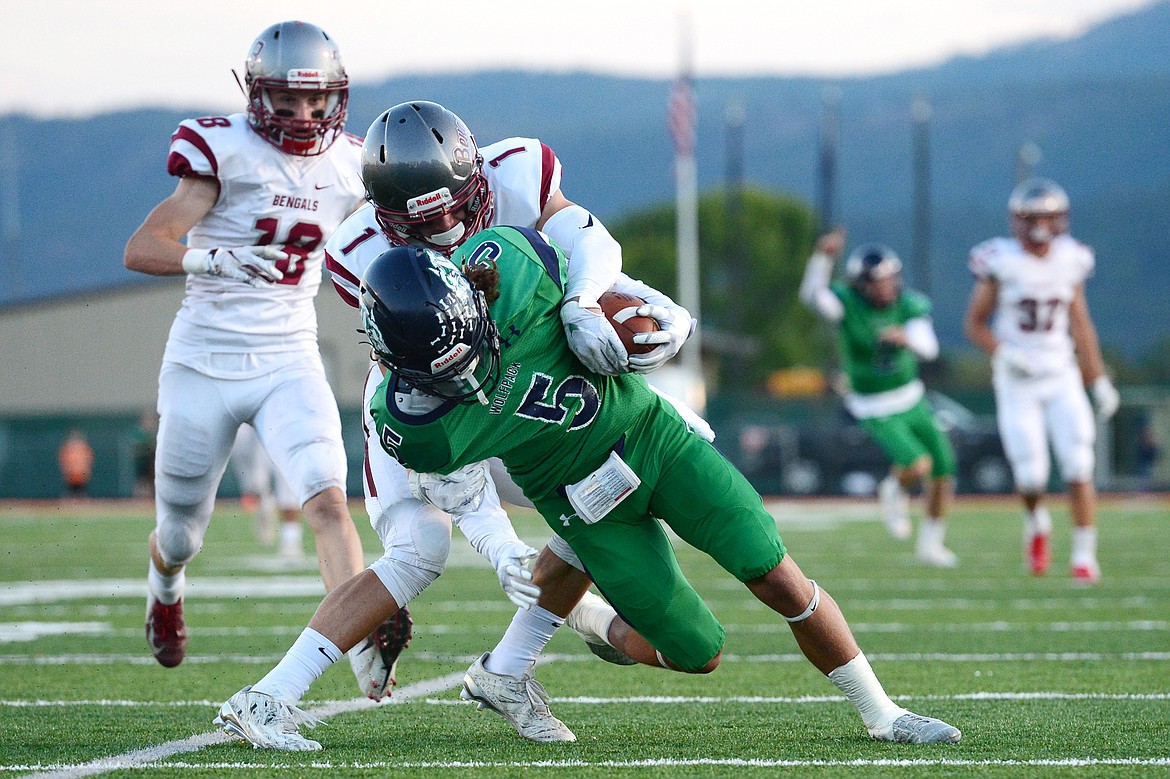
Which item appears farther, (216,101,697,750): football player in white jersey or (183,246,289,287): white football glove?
(183,246,289,287): white football glove

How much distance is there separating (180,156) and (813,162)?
486ft

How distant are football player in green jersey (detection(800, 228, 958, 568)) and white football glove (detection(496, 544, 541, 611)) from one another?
19.7 feet

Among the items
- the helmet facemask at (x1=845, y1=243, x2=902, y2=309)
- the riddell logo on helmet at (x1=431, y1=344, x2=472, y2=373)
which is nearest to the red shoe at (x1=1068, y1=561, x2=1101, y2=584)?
the helmet facemask at (x1=845, y1=243, x2=902, y2=309)

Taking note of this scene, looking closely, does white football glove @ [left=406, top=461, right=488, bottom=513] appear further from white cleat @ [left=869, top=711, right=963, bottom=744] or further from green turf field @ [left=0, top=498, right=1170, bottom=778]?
white cleat @ [left=869, top=711, right=963, bottom=744]

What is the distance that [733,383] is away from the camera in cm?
5344

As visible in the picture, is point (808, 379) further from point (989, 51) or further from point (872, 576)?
point (989, 51)

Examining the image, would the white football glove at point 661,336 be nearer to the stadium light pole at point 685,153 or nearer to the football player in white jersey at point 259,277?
the football player in white jersey at point 259,277

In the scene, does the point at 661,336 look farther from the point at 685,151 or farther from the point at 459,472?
the point at 685,151

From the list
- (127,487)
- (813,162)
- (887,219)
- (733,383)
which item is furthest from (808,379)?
(813,162)

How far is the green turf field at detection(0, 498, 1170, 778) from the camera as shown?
10.5ft

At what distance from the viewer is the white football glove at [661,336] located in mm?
3242

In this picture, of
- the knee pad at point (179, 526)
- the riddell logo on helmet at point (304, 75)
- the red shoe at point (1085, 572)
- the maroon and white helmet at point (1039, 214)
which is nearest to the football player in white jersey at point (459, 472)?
the riddell logo on helmet at point (304, 75)

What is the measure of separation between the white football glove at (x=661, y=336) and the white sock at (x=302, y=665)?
97 centimetres

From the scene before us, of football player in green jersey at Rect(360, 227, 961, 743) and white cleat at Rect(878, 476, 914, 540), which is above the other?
football player in green jersey at Rect(360, 227, 961, 743)
